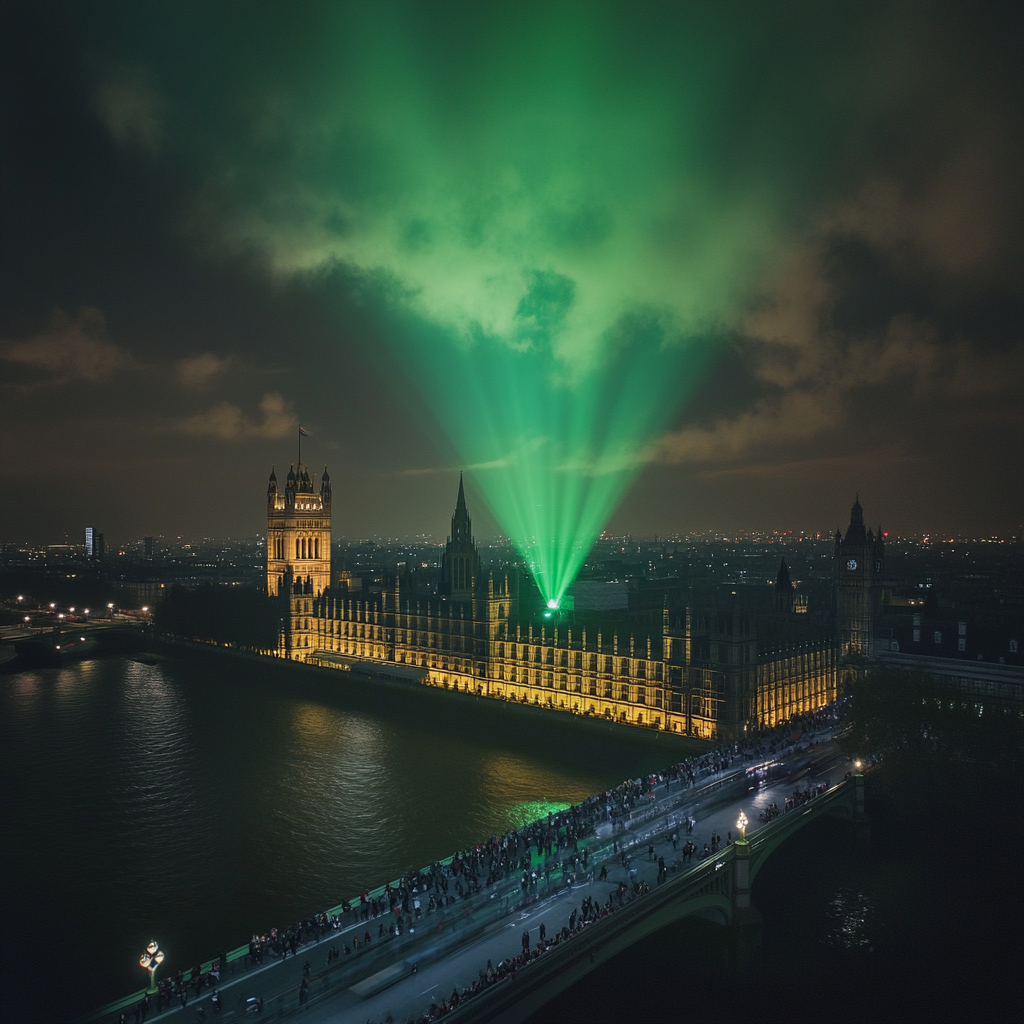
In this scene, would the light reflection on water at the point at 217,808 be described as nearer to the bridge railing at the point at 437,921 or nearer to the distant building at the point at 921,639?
the bridge railing at the point at 437,921

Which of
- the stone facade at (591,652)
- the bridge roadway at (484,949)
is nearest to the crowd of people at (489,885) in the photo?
the bridge roadway at (484,949)

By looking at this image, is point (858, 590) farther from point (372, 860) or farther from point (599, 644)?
point (372, 860)

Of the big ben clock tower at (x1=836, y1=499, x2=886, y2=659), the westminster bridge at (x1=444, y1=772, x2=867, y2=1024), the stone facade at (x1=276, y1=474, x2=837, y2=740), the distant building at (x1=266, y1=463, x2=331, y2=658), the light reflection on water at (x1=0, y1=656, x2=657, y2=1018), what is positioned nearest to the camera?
the westminster bridge at (x1=444, y1=772, x2=867, y2=1024)

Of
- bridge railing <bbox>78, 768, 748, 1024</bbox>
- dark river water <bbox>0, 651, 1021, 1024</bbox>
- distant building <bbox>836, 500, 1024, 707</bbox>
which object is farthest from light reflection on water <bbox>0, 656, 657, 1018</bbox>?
distant building <bbox>836, 500, 1024, 707</bbox>

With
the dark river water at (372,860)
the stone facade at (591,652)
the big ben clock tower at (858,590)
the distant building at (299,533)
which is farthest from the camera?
the distant building at (299,533)

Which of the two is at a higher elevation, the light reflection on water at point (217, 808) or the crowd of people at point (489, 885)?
the crowd of people at point (489, 885)

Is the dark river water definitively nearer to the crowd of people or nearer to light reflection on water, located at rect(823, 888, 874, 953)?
light reflection on water, located at rect(823, 888, 874, 953)
